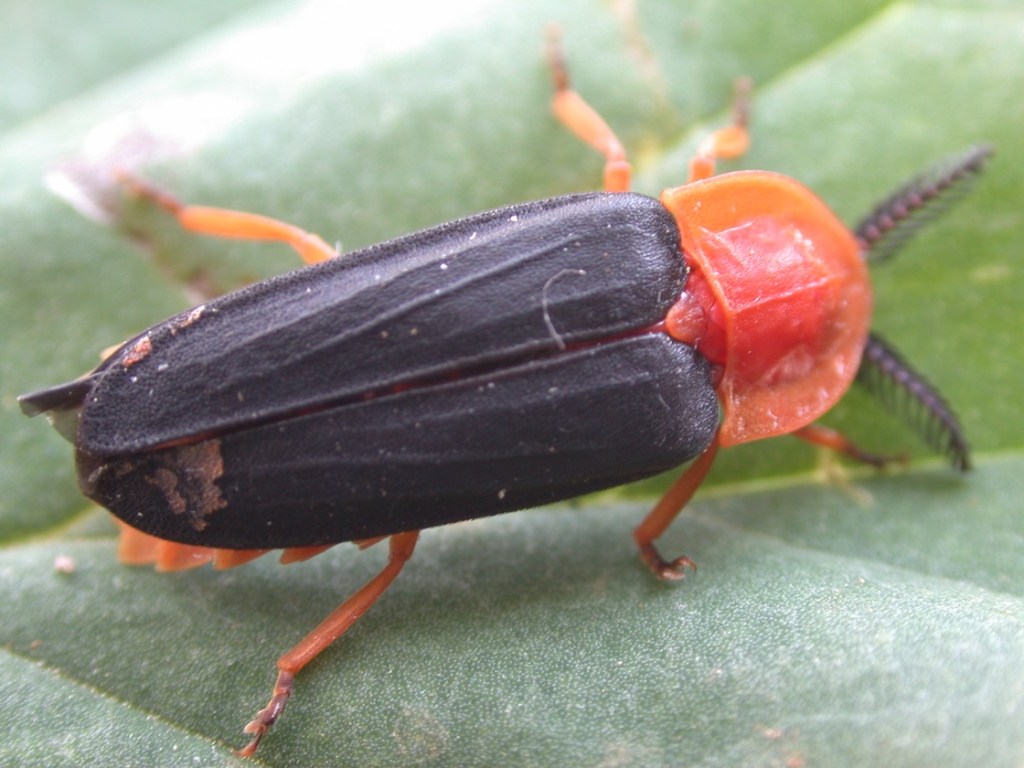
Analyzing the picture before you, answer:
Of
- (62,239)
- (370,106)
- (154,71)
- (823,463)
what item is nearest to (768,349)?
(823,463)

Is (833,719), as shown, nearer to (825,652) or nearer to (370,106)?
(825,652)

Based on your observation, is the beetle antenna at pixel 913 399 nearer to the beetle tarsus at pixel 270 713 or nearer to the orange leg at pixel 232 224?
the orange leg at pixel 232 224

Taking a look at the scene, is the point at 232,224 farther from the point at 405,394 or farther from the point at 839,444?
the point at 839,444

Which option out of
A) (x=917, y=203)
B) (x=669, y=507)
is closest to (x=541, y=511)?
(x=669, y=507)

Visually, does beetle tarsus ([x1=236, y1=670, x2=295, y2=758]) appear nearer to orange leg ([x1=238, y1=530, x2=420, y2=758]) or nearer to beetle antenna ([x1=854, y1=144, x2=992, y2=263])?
orange leg ([x1=238, y1=530, x2=420, y2=758])

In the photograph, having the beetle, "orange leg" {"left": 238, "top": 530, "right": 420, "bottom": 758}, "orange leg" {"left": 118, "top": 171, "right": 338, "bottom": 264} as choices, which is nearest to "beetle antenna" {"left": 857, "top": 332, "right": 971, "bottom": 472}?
the beetle

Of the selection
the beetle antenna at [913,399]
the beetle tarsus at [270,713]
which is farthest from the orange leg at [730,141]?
the beetle tarsus at [270,713]

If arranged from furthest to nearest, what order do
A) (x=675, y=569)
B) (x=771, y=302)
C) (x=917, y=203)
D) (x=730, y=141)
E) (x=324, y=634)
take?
(x=730, y=141)
(x=917, y=203)
(x=771, y=302)
(x=675, y=569)
(x=324, y=634)
